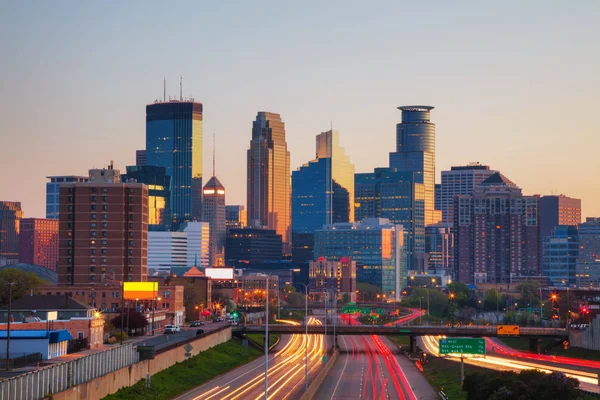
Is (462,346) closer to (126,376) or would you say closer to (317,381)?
(317,381)

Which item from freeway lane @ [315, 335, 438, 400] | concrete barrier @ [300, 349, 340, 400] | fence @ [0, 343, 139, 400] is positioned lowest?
freeway lane @ [315, 335, 438, 400]

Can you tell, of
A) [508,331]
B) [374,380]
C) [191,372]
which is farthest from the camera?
[508,331]

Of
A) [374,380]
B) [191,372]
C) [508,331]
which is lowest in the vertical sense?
[374,380]

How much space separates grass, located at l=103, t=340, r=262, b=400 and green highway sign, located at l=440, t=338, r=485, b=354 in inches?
1007

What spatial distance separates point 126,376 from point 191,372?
88.8 feet

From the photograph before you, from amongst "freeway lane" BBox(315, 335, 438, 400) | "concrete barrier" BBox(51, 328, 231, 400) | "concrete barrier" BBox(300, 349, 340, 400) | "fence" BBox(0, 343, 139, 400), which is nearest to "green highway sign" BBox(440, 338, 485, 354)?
"freeway lane" BBox(315, 335, 438, 400)

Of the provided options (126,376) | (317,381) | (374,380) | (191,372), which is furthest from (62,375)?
(374,380)

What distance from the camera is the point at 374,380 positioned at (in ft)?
449

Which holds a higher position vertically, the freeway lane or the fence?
the fence

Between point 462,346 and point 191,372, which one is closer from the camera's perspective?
point 191,372

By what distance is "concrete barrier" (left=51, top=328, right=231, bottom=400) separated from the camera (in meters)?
82.9

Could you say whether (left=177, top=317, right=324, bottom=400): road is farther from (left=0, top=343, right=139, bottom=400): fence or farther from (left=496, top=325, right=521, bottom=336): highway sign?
(left=496, top=325, right=521, bottom=336): highway sign

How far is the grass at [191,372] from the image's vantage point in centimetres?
10012

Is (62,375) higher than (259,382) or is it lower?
higher
